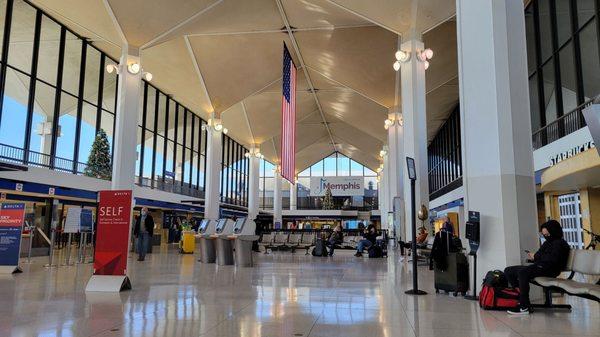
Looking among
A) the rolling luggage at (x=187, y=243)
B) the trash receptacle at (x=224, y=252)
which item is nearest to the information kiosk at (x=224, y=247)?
the trash receptacle at (x=224, y=252)

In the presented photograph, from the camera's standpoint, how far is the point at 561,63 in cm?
1379

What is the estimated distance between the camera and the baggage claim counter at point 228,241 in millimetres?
11008

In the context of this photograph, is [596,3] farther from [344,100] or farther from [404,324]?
[344,100]

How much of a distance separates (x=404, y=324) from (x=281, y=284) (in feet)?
11.3

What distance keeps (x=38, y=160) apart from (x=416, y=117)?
13.1 meters

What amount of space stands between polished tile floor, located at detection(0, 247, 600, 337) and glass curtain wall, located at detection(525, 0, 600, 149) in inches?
331

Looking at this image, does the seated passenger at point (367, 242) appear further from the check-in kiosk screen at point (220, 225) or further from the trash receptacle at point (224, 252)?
the check-in kiosk screen at point (220, 225)

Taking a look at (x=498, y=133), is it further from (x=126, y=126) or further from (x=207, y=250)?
(x=126, y=126)

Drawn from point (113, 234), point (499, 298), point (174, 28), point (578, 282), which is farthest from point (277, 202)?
point (578, 282)

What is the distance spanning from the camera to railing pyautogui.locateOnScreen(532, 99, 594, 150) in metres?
11.8

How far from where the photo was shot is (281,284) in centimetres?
751

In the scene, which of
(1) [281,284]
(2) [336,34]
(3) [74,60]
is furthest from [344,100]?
(1) [281,284]

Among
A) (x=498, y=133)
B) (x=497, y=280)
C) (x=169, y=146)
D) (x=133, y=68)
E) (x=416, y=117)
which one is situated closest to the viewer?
(x=497, y=280)

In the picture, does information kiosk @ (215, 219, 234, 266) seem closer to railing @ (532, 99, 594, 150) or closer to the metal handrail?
the metal handrail
